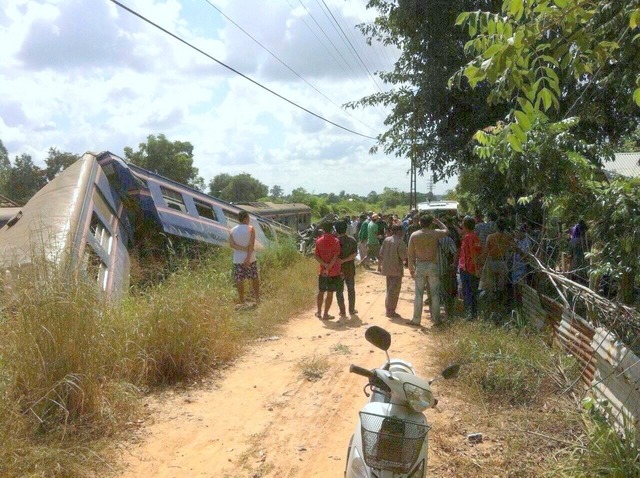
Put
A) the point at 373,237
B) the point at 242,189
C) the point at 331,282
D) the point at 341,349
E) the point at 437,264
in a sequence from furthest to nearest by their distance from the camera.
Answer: the point at 242,189
the point at 373,237
the point at 331,282
the point at 437,264
the point at 341,349

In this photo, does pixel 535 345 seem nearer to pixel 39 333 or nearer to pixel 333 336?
pixel 333 336

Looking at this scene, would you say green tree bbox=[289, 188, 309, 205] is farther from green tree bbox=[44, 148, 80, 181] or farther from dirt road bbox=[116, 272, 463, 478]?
dirt road bbox=[116, 272, 463, 478]

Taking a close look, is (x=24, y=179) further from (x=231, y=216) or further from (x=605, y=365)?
(x=605, y=365)

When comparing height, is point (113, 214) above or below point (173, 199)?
below

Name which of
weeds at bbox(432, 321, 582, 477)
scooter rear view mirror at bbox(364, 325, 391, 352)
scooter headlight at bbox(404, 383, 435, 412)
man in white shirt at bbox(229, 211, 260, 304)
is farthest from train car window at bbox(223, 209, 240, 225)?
scooter headlight at bbox(404, 383, 435, 412)

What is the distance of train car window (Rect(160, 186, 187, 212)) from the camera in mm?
12172

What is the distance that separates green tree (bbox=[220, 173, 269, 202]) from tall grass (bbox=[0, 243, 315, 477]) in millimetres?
46700

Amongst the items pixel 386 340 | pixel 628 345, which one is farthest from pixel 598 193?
pixel 386 340

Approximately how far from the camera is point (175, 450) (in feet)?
14.9

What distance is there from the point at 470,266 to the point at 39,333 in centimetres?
568

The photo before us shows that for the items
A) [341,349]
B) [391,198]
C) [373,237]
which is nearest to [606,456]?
[341,349]

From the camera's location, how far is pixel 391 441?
2902mm

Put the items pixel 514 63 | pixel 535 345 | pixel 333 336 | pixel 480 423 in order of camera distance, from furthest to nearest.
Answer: pixel 333 336 → pixel 535 345 → pixel 480 423 → pixel 514 63

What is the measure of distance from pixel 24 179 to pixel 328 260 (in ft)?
120
